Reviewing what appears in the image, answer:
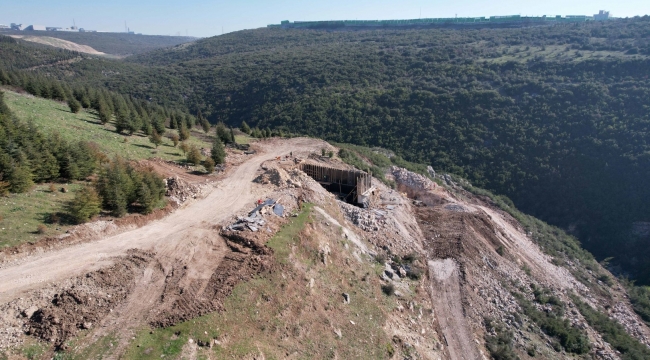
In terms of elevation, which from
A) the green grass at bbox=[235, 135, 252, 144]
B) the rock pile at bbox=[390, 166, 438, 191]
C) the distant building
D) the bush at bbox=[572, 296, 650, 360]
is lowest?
the bush at bbox=[572, 296, 650, 360]

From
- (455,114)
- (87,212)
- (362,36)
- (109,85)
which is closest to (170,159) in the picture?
(87,212)

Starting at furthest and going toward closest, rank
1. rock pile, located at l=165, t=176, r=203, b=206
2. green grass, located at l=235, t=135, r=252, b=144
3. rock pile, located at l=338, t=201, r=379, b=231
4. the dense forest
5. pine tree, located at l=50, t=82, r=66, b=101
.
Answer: the dense forest → pine tree, located at l=50, t=82, r=66, b=101 → green grass, located at l=235, t=135, r=252, b=144 → rock pile, located at l=338, t=201, r=379, b=231 → rock pile, located at l=165, t=176, r=203, b=206

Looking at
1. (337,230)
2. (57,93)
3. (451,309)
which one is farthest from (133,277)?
(57,93)

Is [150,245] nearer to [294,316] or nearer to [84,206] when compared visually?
[84,206]

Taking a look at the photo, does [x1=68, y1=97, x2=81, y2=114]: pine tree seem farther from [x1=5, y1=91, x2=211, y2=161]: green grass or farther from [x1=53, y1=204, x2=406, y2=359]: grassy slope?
[x1=53, y1=204, x2=406, y2=359]: grassy slope

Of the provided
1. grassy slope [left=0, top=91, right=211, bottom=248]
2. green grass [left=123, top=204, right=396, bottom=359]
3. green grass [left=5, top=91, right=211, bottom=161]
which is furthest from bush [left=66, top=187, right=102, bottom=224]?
green grass [left=5, top=91, right=211, bottom=161]

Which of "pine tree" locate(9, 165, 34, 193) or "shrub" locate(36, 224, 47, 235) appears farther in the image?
"pine tree" locate(9, 165, 34, 193)

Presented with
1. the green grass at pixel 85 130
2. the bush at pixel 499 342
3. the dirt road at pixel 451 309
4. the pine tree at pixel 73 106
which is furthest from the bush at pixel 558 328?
the pine tree at pixel 73 106
